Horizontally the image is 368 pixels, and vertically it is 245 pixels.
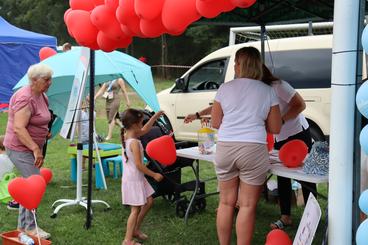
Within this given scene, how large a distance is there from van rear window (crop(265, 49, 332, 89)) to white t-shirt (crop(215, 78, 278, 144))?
407cm

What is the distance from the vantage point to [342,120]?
2.74m

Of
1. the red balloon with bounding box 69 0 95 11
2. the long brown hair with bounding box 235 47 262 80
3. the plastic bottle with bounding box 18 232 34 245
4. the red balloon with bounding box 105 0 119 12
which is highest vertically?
the red balloon with bounding box 69 0 95 11

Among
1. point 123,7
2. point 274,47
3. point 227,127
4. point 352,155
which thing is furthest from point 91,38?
point 274,47

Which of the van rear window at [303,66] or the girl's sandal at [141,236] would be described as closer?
the girl's sandal at [141,236]

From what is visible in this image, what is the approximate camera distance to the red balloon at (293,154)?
3.73m

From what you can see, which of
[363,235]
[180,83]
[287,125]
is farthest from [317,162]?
[180,83]

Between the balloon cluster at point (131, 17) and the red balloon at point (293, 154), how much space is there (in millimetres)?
1265

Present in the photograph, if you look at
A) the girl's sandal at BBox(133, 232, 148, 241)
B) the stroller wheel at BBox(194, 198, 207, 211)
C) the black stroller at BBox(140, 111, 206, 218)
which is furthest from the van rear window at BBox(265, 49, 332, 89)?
the girl's sandal at BBox(133, 232, 148, 241)

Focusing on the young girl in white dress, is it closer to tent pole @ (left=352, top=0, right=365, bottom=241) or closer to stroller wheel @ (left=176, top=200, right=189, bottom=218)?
stroller wheel @ (left=176, top=200, right=189, bottom=218)

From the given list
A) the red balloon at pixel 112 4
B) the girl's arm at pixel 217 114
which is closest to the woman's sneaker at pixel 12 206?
the girl's arm at pixel 217 114

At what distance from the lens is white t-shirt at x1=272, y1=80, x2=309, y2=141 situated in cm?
405

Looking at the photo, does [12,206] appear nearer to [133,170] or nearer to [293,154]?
[133,170]

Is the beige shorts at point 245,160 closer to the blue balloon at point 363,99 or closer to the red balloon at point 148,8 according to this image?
the red balloon at point 148,8

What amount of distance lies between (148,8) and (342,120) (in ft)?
4.26
